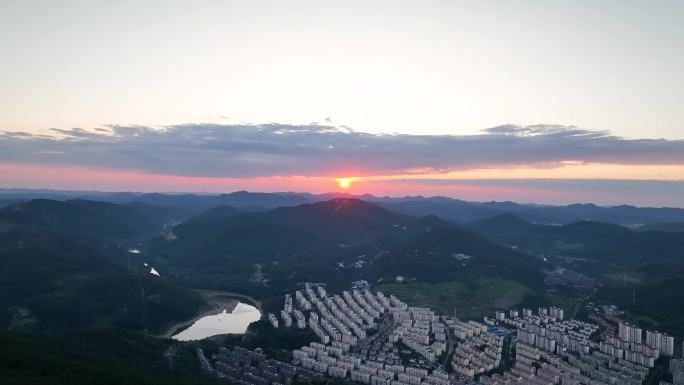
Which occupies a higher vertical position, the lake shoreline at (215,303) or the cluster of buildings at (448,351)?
the cluster of buildings at (448,351)

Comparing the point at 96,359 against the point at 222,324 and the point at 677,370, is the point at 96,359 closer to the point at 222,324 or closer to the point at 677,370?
the point at 222,324

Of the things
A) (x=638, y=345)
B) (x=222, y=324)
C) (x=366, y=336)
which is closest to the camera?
(x=638, y=345)

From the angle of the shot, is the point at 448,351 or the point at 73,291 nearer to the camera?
the point at 448,351

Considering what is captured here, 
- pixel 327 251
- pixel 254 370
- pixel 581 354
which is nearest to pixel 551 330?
pixel 581 354

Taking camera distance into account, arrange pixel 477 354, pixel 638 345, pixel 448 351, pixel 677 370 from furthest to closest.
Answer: pixel 448 351 < pixel 638 345 < pixel 477 354 < pixel 677 370

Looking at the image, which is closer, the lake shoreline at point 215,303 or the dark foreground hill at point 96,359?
the dark foreground hill at point 96,359

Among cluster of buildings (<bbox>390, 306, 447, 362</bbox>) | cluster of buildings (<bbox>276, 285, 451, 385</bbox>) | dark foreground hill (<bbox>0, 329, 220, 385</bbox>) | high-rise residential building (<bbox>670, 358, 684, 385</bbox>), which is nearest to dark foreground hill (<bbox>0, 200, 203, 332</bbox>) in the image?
dark foreground hill (<bbox>0, 329, 220, 385</bbox>)

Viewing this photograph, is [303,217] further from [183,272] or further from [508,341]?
[508,341]

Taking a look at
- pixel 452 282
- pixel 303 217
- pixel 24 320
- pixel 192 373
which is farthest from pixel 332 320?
pixel 303 217

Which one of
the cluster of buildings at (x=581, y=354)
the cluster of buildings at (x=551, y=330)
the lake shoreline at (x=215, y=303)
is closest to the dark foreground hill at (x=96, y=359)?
the lake shoreline at (x=215, y=303)

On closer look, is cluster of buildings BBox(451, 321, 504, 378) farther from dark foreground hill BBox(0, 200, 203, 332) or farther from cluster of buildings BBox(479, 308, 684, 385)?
dark foreground hill BBox(0, 200, 203, 332)

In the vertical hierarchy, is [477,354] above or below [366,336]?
above

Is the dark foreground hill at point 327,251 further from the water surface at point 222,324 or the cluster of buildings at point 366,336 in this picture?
the cluster of buildings at point 366,336
